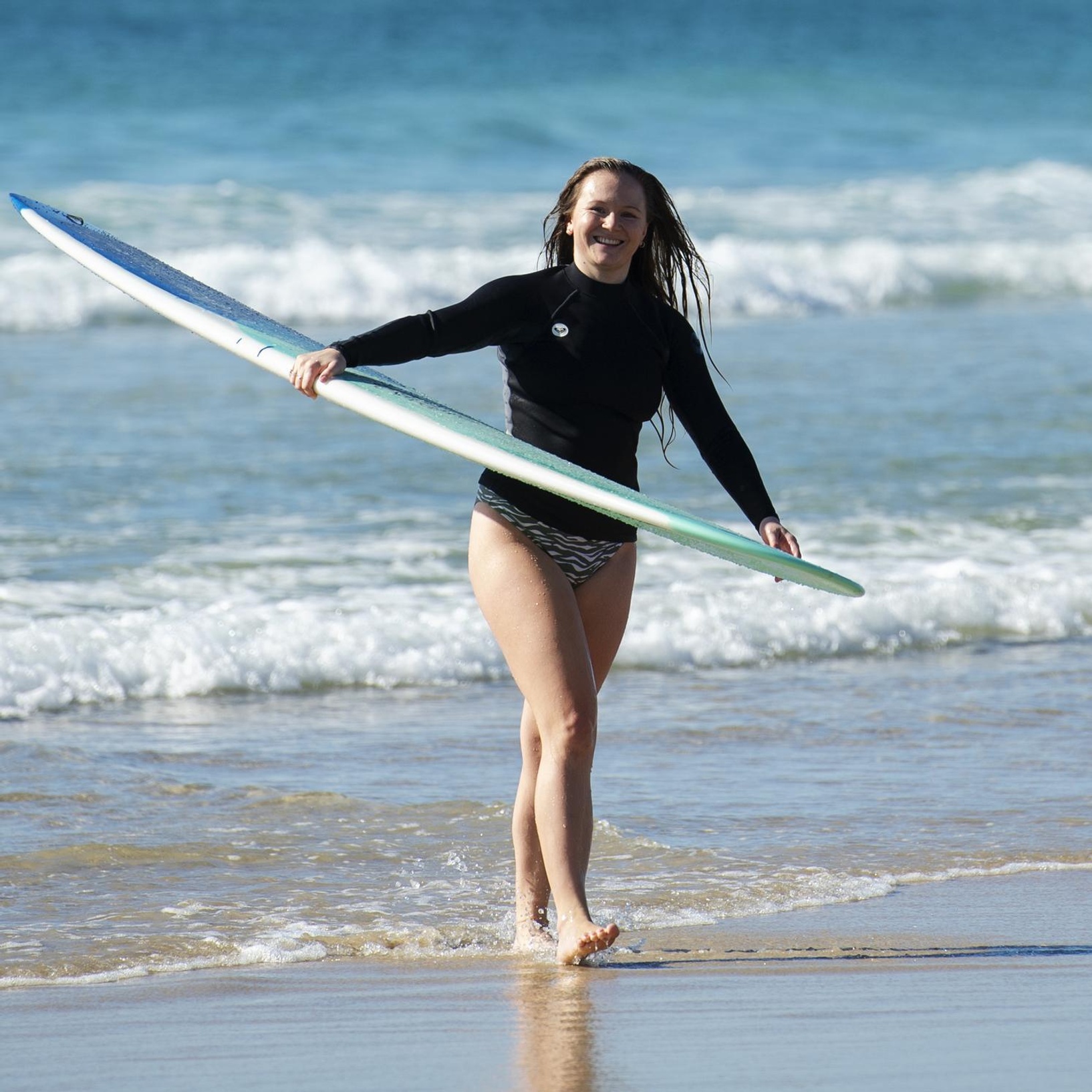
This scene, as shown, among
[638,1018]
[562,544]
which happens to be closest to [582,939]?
[638,1018]

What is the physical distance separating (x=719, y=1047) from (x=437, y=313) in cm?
150

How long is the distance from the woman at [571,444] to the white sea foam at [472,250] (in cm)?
1155

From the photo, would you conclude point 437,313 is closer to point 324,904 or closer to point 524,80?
point 324,904

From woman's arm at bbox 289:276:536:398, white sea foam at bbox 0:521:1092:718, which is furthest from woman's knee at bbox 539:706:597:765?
white sea foam at bbox 0:521:1092:718

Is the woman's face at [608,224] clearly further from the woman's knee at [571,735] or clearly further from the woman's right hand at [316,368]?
the woman's knee at [571,735]

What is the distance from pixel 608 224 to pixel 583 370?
319mm

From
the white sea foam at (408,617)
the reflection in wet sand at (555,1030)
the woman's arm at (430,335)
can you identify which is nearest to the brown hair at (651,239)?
the woman's arm at (430,335)

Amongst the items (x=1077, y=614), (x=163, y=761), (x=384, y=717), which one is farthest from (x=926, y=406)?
(x=163, y=761)

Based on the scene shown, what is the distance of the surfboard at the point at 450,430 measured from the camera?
3.33m

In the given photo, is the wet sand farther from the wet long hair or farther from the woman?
the wet long hair

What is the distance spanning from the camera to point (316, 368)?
3447 mm

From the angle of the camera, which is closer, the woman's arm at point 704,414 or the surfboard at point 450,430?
the surfboard at point 450,430

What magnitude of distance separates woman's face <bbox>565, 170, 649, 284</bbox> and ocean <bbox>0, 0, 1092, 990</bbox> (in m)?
1.46

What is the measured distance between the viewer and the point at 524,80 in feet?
101
